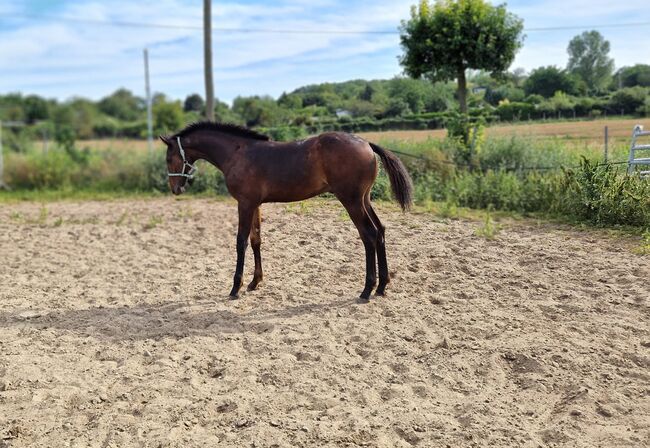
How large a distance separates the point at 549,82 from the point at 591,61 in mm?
960

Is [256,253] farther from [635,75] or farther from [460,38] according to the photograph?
[635,75]

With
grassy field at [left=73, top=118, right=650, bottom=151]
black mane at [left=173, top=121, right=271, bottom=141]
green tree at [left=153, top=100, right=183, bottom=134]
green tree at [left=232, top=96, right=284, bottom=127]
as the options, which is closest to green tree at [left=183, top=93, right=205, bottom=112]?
green tree at [left=153, top=100, right=183, bottom=134]

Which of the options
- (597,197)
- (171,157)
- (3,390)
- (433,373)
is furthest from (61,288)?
(597,197)

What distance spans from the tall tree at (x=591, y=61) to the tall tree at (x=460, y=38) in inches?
66.9

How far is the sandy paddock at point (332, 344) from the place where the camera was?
333cm

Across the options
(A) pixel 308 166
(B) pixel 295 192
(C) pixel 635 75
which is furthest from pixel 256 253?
(C) pixel 635 75

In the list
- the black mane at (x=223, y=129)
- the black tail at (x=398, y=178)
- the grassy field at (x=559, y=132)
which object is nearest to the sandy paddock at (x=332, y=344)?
the black tail at (x=398, y=178)

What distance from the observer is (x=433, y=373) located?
12.9 feet

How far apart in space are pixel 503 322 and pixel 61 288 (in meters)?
4.53

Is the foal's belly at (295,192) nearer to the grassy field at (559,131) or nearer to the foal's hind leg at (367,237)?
the foal's hind leg at (367,237)

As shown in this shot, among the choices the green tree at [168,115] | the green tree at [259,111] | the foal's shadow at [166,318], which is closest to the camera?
the foal's shadow at [166,318]

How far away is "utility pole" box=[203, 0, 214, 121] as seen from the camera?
1372 cm

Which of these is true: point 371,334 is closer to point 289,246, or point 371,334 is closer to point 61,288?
point 289,246

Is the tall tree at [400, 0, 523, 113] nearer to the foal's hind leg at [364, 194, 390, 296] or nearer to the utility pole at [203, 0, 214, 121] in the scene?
the utility pole at [203, 0, 214, 121]
